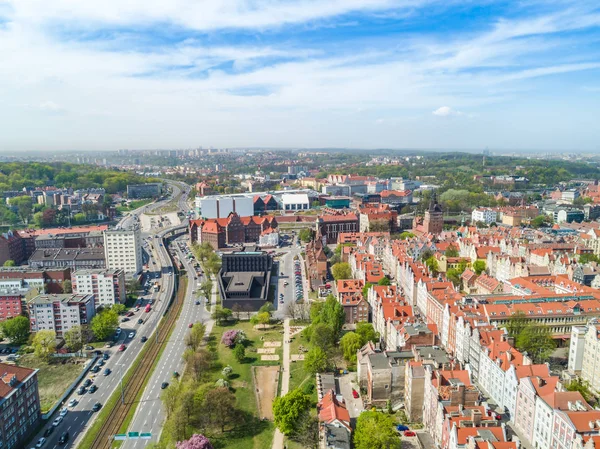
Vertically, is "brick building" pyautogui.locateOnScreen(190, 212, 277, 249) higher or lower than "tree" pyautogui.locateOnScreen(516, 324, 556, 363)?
higher

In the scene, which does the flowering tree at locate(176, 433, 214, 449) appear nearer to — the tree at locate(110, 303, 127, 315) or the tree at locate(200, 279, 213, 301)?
the tree at locate(110, 303, 127, 315)

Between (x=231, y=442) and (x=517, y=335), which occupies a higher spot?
(x=517, y=335)

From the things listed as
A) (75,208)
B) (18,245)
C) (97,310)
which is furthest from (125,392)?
(75,208)

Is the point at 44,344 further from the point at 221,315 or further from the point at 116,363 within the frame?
the point at 221,315

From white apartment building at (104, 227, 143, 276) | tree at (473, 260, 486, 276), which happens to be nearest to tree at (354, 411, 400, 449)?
tree at (473, 260, 486, 276)

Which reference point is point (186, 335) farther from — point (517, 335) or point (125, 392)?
point (517, 335)

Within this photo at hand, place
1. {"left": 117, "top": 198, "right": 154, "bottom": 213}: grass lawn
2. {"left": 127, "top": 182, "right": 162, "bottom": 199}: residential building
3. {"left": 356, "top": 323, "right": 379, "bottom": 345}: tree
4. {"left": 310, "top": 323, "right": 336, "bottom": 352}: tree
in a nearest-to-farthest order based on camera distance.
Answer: {"left": 310, "top": 323, "right": 336, "bottom": 352}: tree, {"left": 356, "top": 323, "right": 379, "bottom": 345}: tree, {"left": 117, "top": 198, "right": 154, "bottom": 213}: grass lawn, {"left": 127, "top": 182, "right": 162, "bottom": 199}: residential building
